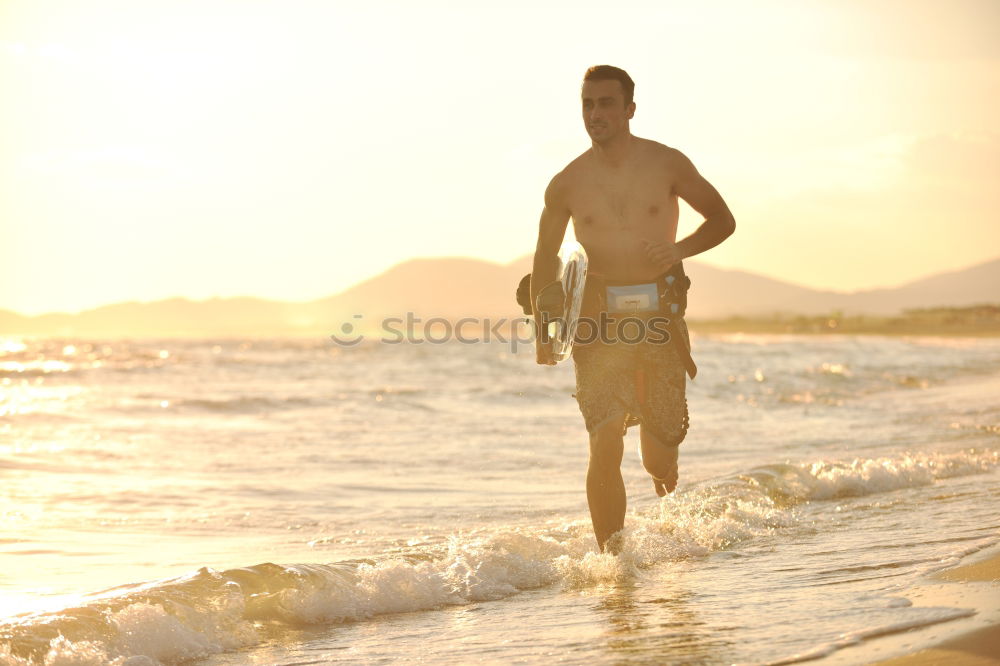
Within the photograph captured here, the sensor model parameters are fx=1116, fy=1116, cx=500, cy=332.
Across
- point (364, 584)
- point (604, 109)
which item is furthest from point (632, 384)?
point (364, 584)

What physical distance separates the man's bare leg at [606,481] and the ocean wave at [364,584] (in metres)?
0.13

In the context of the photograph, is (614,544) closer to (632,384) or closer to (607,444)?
(607,444)

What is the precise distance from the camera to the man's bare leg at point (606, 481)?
5652 mm

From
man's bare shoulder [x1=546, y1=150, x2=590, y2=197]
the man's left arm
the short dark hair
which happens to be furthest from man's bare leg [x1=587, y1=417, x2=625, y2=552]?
the short dark hair

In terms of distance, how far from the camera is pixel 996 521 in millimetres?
6297

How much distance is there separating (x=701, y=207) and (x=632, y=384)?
981 mm

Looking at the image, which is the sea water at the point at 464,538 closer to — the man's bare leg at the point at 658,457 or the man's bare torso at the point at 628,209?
the man's bare leg at the point at 658,457

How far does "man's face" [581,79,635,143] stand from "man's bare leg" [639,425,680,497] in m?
1.56

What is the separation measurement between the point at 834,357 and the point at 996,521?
90.3ft

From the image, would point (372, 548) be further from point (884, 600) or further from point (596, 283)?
point (884, 600)

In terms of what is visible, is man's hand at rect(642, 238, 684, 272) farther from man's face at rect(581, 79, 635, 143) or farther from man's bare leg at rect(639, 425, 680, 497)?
man's bare leg at rect(639, 425, 680, 497)

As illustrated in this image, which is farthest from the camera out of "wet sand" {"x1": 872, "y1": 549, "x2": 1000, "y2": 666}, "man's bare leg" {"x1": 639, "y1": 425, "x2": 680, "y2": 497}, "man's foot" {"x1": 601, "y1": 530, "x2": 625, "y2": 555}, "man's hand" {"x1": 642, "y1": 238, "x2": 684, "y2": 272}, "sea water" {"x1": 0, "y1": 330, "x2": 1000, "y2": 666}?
"man's bare leg" {"x1": 639, "y1": 425, "x2": 680, "y2": 497}

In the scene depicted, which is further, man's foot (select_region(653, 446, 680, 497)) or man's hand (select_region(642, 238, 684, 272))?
man's foot (select_region(653, 446, 680, 497))

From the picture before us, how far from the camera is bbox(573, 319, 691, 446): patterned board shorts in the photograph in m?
5.70
